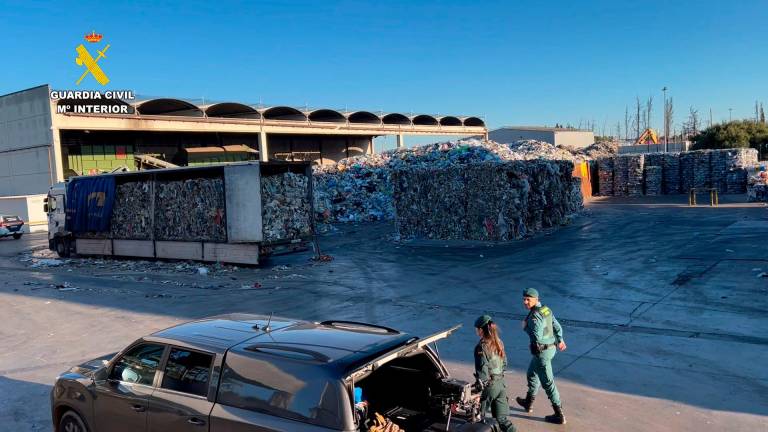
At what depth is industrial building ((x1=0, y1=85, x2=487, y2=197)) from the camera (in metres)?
39.8

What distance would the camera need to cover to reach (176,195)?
1992cm

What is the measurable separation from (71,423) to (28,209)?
4001cm

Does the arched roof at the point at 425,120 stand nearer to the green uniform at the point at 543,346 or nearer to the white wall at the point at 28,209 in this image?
the white wall at the point at 28,209

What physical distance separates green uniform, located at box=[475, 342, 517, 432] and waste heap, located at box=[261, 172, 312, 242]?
13.0 meters

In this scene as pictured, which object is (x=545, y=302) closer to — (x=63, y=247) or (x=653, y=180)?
(x=63, y=247)

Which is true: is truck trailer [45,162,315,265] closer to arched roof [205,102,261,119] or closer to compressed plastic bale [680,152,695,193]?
compressed plastic bale [680,152,695,193]

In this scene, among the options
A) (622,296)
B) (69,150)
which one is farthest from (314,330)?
(69,150)

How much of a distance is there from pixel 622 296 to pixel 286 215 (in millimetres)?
10620

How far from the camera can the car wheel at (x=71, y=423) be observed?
537cm

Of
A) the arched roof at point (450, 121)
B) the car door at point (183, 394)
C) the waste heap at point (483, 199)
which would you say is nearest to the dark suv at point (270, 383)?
the car door at point (183, 394)

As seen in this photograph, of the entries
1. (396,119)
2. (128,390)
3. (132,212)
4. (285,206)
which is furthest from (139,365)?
(396,119)

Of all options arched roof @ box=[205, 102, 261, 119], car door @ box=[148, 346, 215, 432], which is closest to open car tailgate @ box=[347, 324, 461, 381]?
car door @ box=[148, 346, 215, 432]

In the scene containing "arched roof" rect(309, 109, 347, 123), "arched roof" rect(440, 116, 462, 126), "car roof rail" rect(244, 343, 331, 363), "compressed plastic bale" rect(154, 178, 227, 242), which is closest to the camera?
"car roof rail" rect(244, 343, 331, 363)

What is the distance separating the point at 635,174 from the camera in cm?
A: 3488
